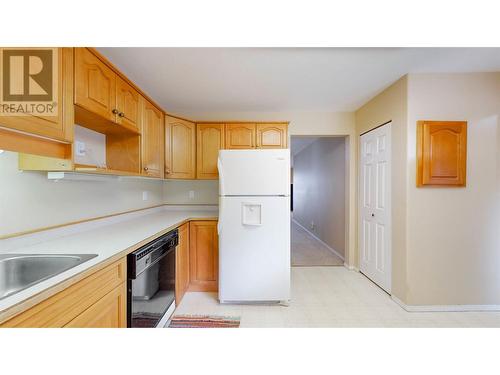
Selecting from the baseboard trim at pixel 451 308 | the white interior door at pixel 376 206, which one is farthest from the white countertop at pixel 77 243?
the baseboard trim at pixel 451 308

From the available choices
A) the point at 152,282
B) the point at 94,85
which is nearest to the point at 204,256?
the point at 152,282

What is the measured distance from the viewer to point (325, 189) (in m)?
4.39

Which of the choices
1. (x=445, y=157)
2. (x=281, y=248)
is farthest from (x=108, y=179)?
(x=445, y=157)

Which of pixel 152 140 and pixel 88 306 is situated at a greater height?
pixel 152 140

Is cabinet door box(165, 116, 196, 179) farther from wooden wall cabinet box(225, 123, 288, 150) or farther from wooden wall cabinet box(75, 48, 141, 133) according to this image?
wooden wall cabinet box(75, 48, 141, 133)

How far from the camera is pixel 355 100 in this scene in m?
2.71

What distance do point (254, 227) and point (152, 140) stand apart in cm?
146

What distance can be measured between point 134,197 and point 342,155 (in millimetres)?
3123

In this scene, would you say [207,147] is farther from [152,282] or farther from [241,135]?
[152,282]

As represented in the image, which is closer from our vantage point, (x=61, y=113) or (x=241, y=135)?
(x=61, y=113)

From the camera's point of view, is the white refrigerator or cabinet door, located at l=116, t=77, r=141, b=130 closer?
cabinet door, located at l=116, t=77, r=141, b=130

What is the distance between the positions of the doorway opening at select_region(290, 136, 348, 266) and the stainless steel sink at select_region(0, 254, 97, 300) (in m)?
2.93

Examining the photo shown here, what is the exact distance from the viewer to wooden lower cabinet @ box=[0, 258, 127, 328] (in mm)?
769

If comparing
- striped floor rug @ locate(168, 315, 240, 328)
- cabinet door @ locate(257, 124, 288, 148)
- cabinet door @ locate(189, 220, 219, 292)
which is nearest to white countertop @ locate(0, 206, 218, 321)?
cabinet door @ locate(189, 220, 219, 292)
